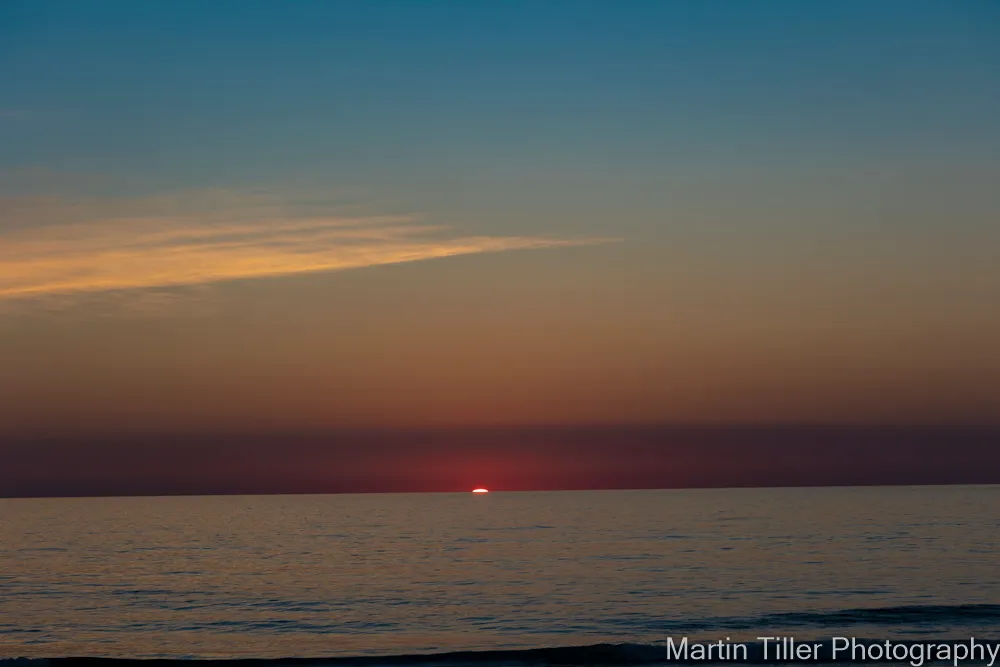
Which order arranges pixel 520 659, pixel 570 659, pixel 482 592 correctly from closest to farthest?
pixel 520 659
pixel 570 659
pixel 482 592

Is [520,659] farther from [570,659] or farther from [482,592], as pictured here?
[482,592]

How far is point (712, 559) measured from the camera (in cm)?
7181

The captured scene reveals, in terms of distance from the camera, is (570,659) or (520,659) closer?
(520,659)

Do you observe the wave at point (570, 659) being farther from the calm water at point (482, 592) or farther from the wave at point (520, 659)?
the calm water at point (482, 592)

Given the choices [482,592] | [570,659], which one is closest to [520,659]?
[570,659]

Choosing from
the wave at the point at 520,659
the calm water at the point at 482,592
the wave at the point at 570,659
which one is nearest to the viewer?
the wave at the point at 570,659

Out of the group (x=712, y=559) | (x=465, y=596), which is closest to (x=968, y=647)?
(x=465, y=596)

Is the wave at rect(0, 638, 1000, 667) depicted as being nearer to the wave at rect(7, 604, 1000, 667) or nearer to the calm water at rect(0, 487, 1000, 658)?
the wave at rect(7, 604, 1000, 667)

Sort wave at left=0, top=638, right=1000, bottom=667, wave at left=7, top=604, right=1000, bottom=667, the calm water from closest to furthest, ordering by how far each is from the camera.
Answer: wave at left=0, top=638, right=1000, bottom=667, wave at left=7, top=604, right=1000, bottom=667, the calm water

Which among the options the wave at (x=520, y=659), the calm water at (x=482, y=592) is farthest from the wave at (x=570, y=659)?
the calm water at (x=482, y=592)

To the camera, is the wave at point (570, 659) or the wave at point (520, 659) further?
the wave at point (520, 659)

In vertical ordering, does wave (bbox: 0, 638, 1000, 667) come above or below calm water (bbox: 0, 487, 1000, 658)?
below

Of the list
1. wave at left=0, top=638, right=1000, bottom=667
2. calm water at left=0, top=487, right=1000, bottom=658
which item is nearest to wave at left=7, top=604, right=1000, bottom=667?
wave at left=0, top=638, right=1000, bottom=667

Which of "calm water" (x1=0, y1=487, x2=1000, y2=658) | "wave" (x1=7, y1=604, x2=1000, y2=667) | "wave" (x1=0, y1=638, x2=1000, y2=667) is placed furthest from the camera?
"calm water" (x1=0, y1=487, x2=1000, y2=658)
